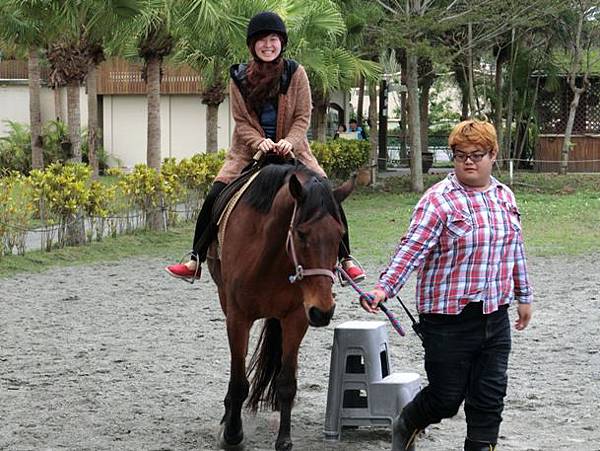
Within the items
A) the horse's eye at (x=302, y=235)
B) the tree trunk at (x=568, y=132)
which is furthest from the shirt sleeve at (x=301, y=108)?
the tree trunk at (x=568, y=132)

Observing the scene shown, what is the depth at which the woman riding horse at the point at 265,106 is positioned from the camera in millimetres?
6938

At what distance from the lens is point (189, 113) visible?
130ft

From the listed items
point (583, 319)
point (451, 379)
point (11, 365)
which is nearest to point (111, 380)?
point (11, 365)

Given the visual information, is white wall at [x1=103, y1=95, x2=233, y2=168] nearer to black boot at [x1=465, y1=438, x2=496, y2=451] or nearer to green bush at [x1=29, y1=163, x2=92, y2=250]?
green bush at [x1=29, y1=163, x2=92, y2=250]

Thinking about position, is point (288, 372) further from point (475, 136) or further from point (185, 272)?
point (475, 136)

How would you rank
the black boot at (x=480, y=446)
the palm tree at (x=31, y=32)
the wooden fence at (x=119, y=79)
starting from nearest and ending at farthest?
the black boot at (x=480, y=446)
the palm tree at (x=31, y=32)
the wooden fence at (x=119, y=79)

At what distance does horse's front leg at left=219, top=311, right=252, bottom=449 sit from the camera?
20.8 feet

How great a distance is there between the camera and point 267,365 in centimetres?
702

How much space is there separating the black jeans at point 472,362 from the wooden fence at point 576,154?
1365 inches

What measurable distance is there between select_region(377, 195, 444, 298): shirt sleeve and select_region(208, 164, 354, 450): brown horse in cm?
49

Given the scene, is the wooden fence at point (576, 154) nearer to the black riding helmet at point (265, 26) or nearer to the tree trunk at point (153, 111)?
the tree trunk at point (153, 111)

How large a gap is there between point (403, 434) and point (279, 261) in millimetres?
1204

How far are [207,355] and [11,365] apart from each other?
5.05 feet

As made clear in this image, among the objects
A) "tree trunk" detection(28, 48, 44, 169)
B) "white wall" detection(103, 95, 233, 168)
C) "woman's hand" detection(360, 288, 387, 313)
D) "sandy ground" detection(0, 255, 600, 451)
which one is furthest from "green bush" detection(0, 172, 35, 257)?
"white wall" detection(103, 95, 233, 168)
